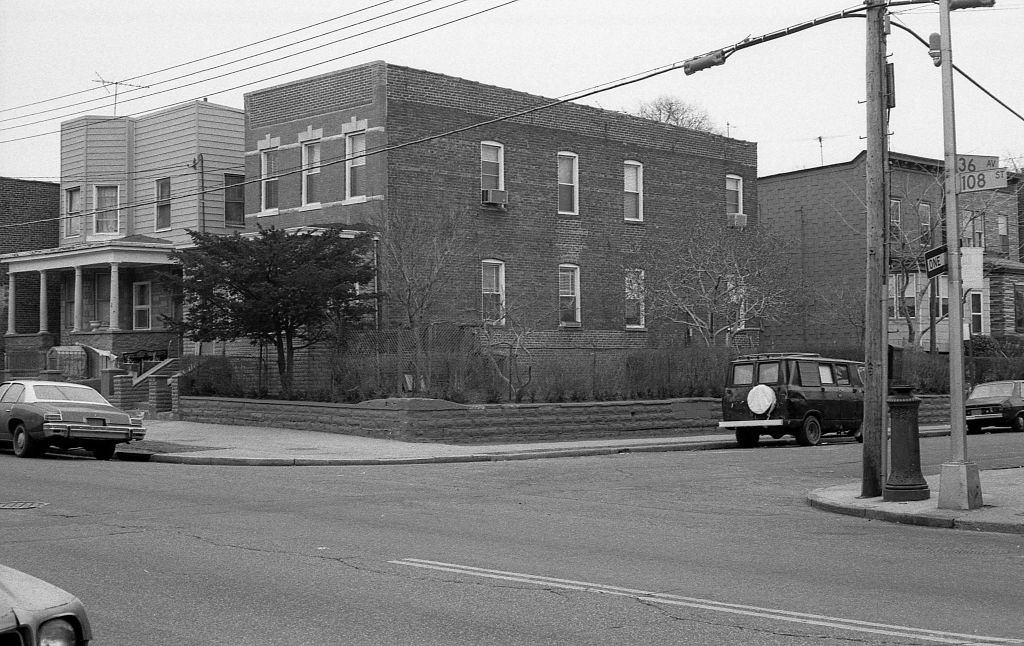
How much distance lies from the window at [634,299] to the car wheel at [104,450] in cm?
1960

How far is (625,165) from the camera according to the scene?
3912 cm

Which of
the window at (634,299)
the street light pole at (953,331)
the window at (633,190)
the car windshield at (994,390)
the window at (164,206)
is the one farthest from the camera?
the window at (164,206)

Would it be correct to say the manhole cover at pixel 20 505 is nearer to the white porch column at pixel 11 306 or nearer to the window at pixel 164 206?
the window at pixel 164 206

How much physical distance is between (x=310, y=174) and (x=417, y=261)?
6095 millimetres

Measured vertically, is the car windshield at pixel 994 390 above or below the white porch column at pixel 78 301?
below

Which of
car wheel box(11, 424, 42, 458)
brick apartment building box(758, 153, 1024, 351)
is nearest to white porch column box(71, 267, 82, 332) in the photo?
car wheel box(11, 424, 42, 458)

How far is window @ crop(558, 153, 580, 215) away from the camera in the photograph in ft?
123

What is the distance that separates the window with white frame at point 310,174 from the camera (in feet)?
114

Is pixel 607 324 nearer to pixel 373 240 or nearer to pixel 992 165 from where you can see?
pixel 373 240

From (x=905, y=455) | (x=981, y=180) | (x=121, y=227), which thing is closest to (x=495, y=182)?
(x=121, y=227)

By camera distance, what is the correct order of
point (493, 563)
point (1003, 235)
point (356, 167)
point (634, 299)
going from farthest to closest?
point (1003, 235) < point (634, 299) < point (356, 167) < point (493, 563)

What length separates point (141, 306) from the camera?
38156 millimetres

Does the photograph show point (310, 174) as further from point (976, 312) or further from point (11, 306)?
point (976, 312)

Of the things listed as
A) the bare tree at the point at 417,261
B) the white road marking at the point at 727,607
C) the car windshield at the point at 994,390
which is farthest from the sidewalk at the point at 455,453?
the white road marking at the point at 727,607
